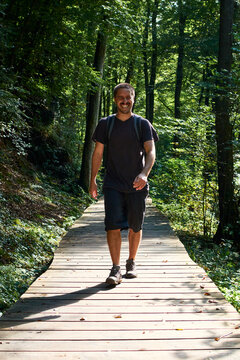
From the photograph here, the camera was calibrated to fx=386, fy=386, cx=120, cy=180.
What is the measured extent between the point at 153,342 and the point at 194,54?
66.0 ft

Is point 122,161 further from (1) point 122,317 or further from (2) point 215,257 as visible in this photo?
(2) point 215,257

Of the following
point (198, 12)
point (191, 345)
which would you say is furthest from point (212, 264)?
point (198, 12)

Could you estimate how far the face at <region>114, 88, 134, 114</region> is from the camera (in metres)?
4.51

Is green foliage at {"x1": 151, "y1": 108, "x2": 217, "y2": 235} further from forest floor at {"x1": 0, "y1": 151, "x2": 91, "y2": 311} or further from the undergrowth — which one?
forest floor at {"x1": 0, "y1": 151, "x2": 91, "y2": 311}

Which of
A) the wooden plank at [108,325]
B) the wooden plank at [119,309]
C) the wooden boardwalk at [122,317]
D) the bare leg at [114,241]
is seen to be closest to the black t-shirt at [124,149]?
the bare leg at [114,241]

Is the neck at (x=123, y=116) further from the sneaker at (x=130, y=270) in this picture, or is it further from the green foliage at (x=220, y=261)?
the green foliage at (x=220, y=261)

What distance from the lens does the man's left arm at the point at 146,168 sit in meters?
4.22

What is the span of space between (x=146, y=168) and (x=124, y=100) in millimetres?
847

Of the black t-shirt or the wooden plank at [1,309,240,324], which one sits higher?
the black t-shirt

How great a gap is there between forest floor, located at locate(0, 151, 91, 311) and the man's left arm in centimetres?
215

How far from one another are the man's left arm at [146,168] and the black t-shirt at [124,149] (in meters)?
0.07

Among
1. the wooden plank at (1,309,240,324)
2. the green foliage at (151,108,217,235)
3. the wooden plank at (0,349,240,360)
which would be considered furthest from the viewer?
the green foliage at (151,108,217,235)

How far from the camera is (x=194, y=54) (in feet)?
69.1

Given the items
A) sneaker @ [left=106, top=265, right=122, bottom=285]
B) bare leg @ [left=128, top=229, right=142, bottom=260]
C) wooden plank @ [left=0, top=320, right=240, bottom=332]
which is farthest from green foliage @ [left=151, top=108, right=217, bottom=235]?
wooden plank @ [left=0, top=320, right=240, bottom=332]
